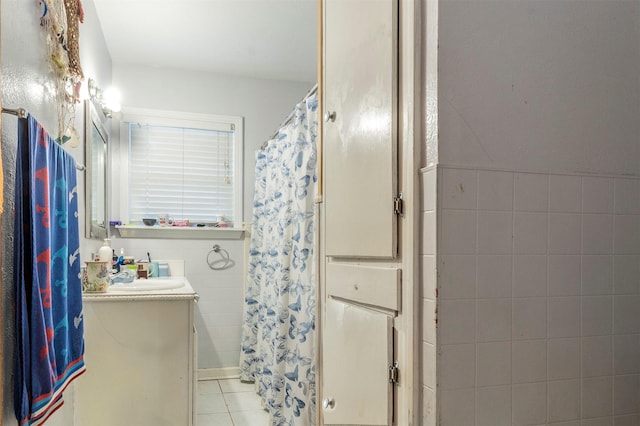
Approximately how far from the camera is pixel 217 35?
120 inches

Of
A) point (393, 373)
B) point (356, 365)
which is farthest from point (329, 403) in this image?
point (393, 373)

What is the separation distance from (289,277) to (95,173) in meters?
1.29

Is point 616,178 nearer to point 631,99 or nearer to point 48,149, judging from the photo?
point 631,99

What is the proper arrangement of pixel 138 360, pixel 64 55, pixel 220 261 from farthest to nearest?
pixel 220 261 < pixel 138 360 < pixel 64 55

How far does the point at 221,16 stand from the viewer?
9.14ft

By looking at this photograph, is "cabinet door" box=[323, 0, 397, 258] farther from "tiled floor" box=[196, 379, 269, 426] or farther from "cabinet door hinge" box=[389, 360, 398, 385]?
"tiled floor" box=[196, 379, 269, 426]

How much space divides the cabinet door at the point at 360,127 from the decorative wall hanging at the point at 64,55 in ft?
2.99

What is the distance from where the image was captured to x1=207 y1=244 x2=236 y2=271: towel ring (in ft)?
12.1

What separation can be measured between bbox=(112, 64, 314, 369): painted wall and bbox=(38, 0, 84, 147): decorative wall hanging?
5.39 ft

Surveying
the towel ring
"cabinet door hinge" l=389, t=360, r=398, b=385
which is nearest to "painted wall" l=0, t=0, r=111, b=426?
"cabinet door hinge" l=389, t=360, r=398, b=385

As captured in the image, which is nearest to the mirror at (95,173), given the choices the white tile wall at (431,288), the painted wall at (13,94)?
the painted wall at (13,94)

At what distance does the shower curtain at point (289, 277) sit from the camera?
226cm

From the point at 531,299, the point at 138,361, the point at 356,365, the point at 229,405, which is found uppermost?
the point at 531,299

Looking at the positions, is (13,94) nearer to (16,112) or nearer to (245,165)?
(16,112)
